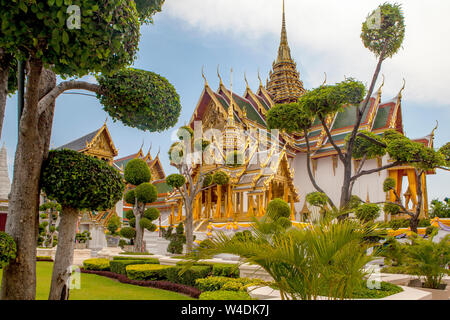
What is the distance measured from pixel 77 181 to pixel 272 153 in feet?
47.0

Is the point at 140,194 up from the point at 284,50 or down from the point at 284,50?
down

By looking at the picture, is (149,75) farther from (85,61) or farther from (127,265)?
(127,265)

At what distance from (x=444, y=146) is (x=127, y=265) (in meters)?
11.0

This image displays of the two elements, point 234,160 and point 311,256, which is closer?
point 311,256

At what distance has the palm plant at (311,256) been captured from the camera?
3.31 m

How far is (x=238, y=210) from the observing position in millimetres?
17625

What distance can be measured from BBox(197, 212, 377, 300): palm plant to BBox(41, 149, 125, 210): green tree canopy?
4.72 ft

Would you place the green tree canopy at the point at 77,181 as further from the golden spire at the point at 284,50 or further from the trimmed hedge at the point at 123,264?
the golden spire at the point at 284,50

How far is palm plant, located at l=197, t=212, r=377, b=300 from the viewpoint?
3311 millimetres

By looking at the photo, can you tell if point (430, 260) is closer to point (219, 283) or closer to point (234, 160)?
point (219, 283)

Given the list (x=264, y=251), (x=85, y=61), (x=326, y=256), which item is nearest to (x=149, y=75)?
(x=85, y=61)

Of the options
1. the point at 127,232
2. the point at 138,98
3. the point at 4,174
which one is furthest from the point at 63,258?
the point at 4,174

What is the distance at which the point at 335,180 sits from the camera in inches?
956

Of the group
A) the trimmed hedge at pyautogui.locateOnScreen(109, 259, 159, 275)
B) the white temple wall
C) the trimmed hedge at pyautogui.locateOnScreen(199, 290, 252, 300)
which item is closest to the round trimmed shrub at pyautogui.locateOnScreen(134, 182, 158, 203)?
the trimmed hedge at pyautogui.locateOnScreen(109, 259, 159, 275)
